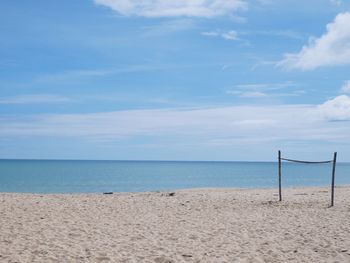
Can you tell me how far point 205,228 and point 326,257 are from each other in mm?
3128

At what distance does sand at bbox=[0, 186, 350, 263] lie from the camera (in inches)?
297

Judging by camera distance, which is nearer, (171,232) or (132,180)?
(171,232)

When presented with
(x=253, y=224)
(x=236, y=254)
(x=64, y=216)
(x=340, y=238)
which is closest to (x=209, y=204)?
(x=253, y=224)

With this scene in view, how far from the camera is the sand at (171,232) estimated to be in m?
7.54

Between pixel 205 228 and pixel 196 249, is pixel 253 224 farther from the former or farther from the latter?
pixel 196 249

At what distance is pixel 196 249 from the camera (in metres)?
8.05

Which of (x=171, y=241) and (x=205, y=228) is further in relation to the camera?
(x=205, y=228)

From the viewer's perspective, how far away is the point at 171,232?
9625 millimetres

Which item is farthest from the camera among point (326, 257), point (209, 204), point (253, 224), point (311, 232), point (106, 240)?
point (209, 204)

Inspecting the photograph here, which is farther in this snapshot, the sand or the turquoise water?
the turquoise water

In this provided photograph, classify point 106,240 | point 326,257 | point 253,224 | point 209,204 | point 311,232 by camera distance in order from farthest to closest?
point 209,204, point 253,224, point 311,232, point 106,240, point 326,257

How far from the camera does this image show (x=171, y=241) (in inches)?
342

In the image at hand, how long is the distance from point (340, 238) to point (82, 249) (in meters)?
4.90

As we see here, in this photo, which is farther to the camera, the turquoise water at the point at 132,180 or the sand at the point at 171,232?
the turquoise water at the point at 132,180
